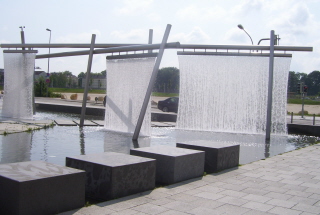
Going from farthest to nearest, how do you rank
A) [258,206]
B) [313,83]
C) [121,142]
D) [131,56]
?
[313,83]
[131,56]
[121,142]
[258,206]

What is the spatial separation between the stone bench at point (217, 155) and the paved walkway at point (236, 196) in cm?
18

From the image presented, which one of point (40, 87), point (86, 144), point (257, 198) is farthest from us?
point (40, 87)

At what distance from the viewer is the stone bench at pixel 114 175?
4703 millimetres

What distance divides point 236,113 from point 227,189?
8377 millimetres

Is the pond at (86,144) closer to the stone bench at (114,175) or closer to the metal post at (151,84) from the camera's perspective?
the metal post at (151,84)

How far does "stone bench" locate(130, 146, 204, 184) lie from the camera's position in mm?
5718

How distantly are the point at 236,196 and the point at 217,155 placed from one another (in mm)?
1617

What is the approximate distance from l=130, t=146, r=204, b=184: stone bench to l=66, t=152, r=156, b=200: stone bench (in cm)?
51

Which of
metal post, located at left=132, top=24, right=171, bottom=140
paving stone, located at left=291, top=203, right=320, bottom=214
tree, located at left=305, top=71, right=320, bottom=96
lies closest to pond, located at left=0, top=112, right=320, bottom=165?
metal post, located at left=132, top=24, right=171, bottom=140

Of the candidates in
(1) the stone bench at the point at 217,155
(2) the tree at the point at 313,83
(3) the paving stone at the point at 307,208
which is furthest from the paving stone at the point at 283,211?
(2) the tree at the point at 313,83

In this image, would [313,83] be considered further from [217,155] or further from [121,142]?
[217,155]

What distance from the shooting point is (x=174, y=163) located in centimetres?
568

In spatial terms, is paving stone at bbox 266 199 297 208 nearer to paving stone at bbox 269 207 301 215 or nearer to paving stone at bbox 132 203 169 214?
paving stone at bbox 269 207 301 215

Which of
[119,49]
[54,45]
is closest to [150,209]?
[119,49]
